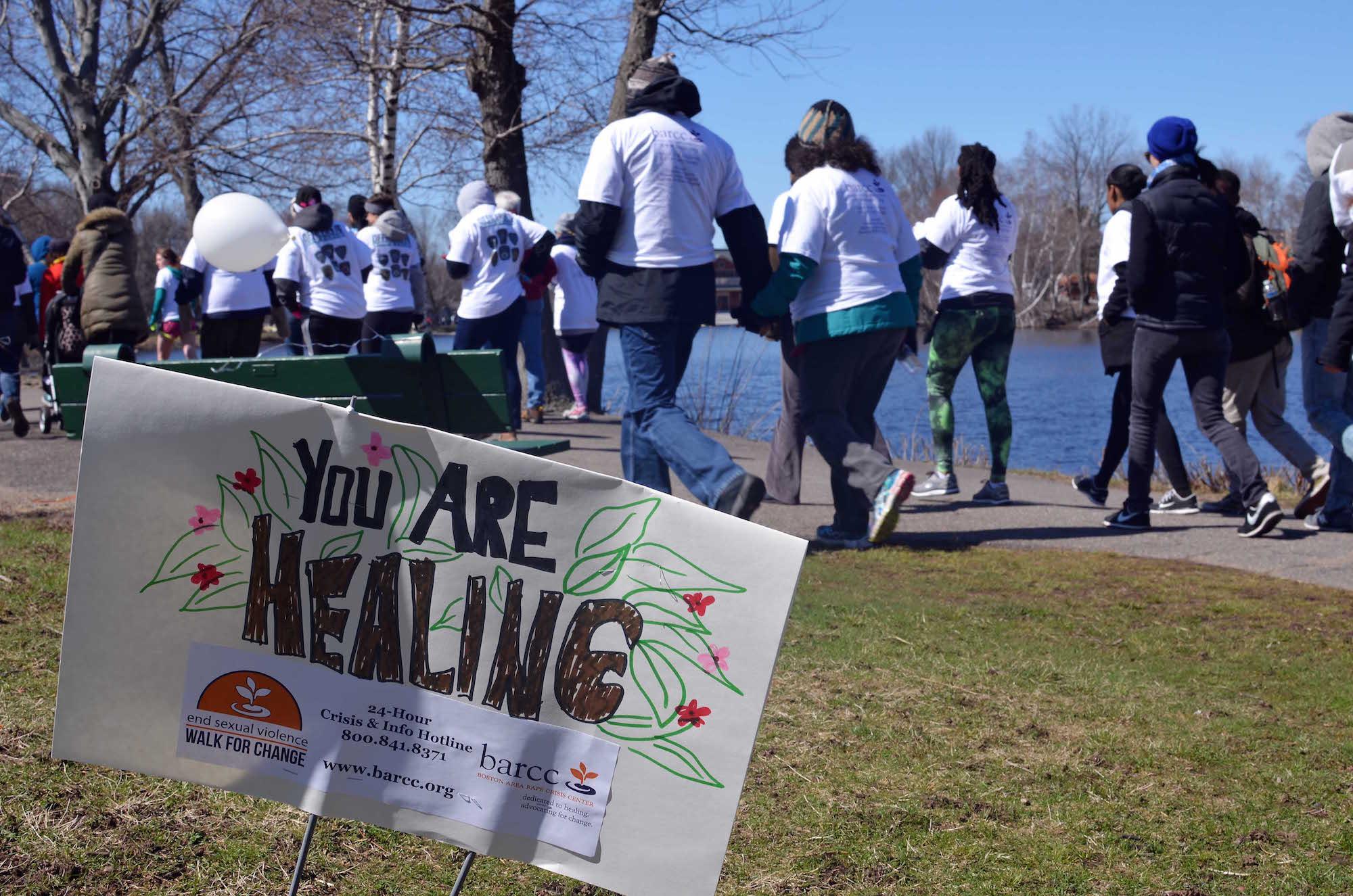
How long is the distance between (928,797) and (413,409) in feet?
9.97

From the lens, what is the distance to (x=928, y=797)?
129 inches

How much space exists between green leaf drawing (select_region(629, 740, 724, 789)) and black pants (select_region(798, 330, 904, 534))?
423 cm

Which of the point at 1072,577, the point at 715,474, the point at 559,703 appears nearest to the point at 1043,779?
the point at 559,703

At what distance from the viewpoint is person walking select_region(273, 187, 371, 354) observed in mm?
9320

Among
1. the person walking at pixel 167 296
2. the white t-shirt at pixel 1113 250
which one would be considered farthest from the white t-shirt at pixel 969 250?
the person walking at pixel 167 296

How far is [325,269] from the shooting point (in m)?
9.33

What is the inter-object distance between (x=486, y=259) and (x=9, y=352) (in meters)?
4.39

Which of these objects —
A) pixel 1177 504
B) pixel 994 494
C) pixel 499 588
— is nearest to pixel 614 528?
pixel 499 588

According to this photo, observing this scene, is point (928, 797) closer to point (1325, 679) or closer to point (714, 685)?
point (714, 685)

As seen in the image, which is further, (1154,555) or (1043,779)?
(1154,555)

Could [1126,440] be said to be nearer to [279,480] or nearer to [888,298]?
[888,298]

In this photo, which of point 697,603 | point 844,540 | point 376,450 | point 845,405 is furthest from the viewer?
point 844,540

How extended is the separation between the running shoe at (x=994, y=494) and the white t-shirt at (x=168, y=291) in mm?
9904

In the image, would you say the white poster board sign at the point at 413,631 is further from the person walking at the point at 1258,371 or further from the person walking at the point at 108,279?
the person walking at the point at 108,279
